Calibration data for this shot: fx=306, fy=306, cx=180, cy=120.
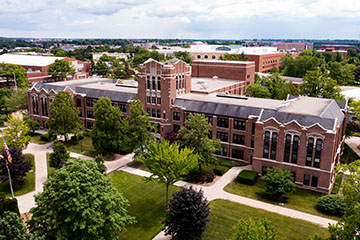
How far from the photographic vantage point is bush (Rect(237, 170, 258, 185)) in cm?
5075

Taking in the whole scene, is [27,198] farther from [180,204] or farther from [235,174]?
[235,174]

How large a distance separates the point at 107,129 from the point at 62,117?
13.2 m

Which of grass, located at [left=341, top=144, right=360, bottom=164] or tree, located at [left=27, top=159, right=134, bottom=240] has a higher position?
tree, located at [left=27, top=159, right=134, bottom=240]

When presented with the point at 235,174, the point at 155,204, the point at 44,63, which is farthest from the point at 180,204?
the point at 44,63

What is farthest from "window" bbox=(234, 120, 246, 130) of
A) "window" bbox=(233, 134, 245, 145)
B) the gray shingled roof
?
"window" bbox=(233, 134, 245, 145)

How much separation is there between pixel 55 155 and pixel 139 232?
2368 cm

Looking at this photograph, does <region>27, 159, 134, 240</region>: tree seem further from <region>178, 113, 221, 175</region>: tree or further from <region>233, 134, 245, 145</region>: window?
<region>233, 134, 245, 145</region>: window

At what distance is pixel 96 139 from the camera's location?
59.5 metres

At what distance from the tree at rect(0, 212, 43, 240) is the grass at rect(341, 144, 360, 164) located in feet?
190

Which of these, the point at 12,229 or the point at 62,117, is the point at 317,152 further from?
the point at 62,117

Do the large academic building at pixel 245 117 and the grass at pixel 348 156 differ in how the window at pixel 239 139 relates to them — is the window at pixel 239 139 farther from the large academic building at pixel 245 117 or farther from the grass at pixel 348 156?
the grass at pixel 348 156

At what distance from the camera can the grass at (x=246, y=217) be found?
124 ft

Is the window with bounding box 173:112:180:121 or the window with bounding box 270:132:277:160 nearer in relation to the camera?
the window with bounding box 270:132:277:160

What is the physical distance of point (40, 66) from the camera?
15188 centimetres
